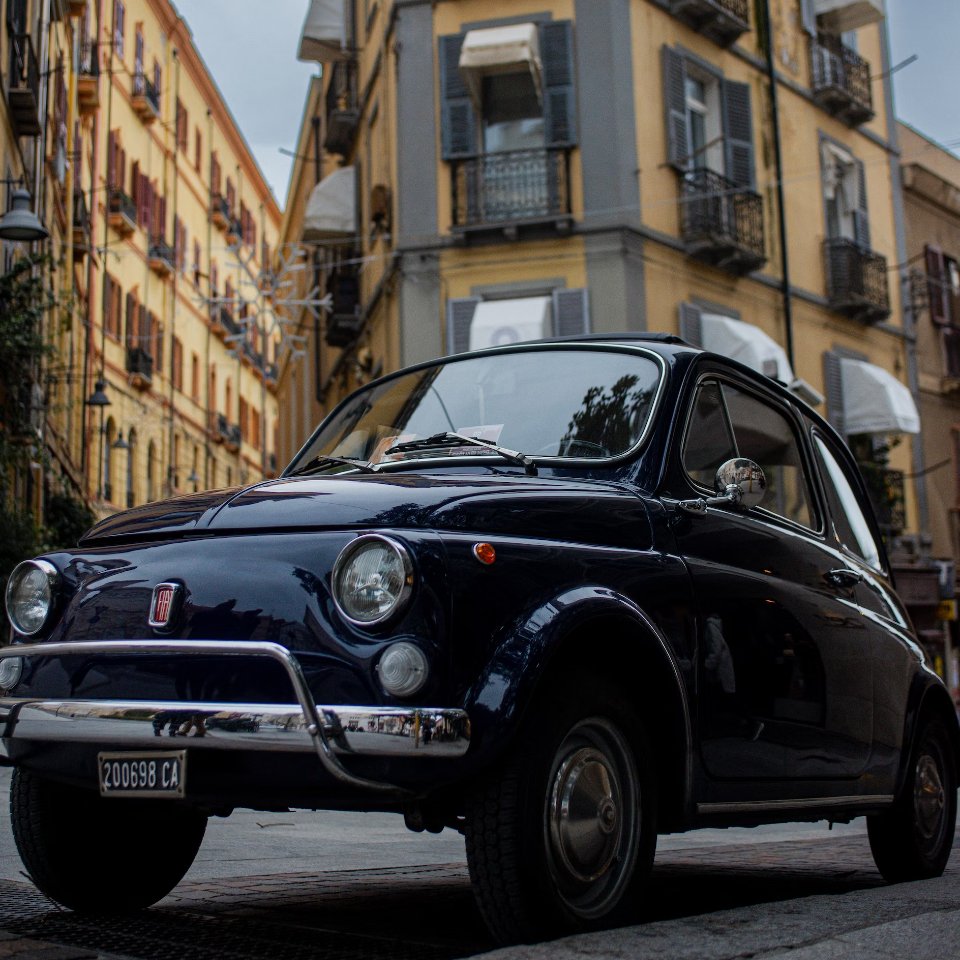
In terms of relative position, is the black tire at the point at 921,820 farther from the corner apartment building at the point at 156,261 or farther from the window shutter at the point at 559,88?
the corner apartment building at the point at 156,261

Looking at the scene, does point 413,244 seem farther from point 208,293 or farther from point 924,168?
point 208,293

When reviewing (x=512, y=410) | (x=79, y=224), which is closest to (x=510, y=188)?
(x=79, y=224)

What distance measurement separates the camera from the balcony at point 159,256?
4306 cm

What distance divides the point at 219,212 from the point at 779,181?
2959cm

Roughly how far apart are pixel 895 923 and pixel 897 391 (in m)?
23.6

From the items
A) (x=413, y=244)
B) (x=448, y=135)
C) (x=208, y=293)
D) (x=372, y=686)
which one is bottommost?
(x=372, y=686)

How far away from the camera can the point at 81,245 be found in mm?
30438

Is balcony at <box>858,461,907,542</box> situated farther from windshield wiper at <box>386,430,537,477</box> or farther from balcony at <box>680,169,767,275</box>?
windshield wiper at <box>386,430,537,477</box>

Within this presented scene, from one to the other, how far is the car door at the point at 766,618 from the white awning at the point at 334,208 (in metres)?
22.4

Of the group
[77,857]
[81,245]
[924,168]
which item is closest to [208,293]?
[81,245]

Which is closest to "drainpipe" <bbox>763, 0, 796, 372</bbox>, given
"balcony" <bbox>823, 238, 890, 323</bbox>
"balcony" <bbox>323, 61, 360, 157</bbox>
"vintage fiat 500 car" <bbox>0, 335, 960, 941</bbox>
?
"balcony" <bbox>823, 238, 890, 323</bbox>

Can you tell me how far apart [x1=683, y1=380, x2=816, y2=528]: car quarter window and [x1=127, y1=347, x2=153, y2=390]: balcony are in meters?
36.5

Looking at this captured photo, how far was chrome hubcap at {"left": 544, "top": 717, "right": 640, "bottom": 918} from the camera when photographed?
385 cm

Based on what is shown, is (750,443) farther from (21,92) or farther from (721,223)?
(721,223)
